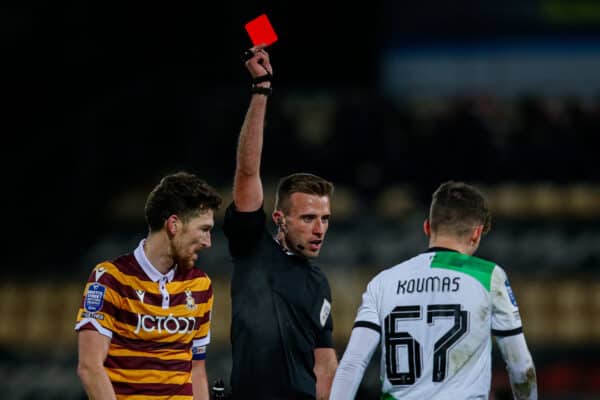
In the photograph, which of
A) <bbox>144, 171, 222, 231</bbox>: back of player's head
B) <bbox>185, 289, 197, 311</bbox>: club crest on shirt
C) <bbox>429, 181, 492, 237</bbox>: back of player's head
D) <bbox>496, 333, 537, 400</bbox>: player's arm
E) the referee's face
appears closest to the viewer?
<bbox>496, 333, 537, 400</bbox>: player's arm

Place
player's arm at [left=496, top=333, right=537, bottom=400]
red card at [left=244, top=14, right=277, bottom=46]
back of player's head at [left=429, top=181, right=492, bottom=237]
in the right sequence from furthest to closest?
red card at [left=244, top=14, right=277, bottom=46] → back of player's head at [left=429, top=181, right=492, bottom=237] → player's arm at [left=496, top=333, right=537, bottom=400]

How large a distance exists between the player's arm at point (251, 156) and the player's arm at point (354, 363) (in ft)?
2.85

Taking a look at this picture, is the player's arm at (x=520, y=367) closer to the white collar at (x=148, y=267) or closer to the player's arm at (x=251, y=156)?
the player's arm at (x=251, y=156)

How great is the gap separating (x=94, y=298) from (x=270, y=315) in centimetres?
88

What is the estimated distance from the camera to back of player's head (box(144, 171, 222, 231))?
15.8ft

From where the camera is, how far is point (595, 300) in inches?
504

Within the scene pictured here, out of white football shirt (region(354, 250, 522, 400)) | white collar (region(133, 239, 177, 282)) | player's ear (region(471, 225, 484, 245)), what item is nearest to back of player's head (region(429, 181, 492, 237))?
player's ear (region(471, 225, 484, 245))

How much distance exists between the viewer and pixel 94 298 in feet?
15.2

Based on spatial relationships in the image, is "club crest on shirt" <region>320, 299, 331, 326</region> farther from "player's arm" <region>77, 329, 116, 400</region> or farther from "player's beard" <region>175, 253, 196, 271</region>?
"player's arm" <region>77, 329, 116, 400</region>

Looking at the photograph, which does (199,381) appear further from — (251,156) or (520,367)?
(520,367)

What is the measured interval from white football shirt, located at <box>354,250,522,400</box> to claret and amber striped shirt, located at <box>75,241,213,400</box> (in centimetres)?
87

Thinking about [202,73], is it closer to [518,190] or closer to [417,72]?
[417,72]

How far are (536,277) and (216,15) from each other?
261 inches

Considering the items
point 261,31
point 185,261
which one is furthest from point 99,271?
point 261,31
